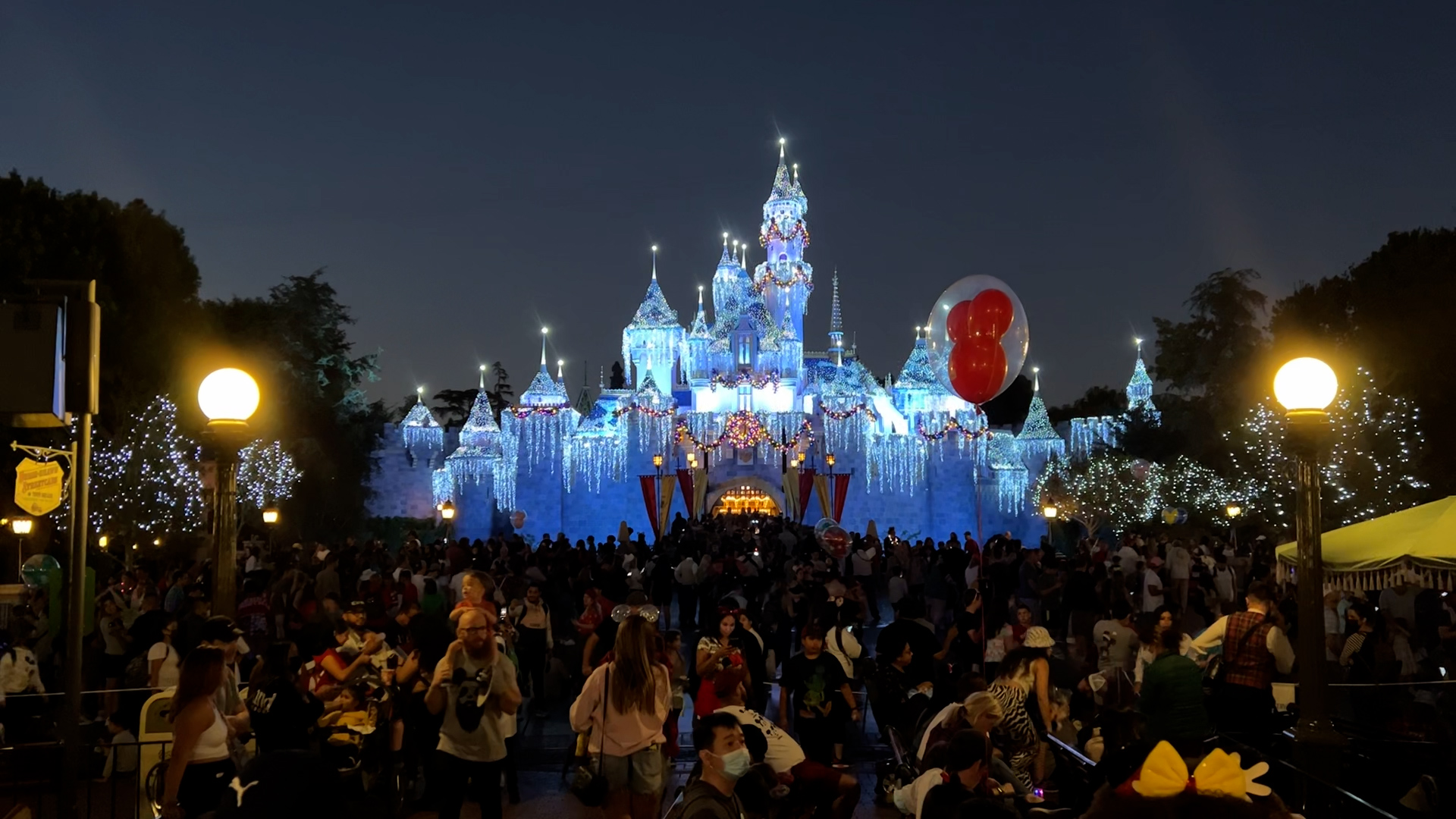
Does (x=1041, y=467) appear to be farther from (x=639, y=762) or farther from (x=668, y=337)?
(x=639, y=762)

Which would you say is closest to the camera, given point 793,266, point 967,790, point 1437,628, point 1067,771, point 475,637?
point 967,790

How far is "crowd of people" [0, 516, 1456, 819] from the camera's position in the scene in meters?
5.53

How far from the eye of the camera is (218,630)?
620cm

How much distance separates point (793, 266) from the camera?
47.7m

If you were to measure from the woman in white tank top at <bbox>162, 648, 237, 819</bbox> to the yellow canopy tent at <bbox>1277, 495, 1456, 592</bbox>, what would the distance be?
23.6 ft

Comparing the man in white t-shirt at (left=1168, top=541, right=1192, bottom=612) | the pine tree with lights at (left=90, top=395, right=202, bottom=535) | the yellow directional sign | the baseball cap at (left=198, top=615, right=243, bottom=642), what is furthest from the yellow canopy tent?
the pine tree with lights at (left=90, top=395, right=202, bottom=535)

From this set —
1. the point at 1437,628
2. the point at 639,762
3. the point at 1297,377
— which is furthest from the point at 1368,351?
the point at 639,762

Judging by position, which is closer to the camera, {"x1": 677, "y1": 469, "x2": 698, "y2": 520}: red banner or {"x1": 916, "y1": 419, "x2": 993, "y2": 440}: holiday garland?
{"x1": 677, "y1": 469, "x2": 698, "y2": 520}: red banner

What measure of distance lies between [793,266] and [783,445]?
458 inches

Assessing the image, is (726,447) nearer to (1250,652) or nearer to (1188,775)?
(1250,652)

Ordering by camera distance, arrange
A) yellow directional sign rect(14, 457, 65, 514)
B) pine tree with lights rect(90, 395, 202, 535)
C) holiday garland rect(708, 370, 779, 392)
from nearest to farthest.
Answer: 1. yellow directional sign rect(14, 457, 65, 514)
2. pine tree with lights rect(90, 395, 202, 535)
3. holiday garland rect(708, 370, 779, 392)

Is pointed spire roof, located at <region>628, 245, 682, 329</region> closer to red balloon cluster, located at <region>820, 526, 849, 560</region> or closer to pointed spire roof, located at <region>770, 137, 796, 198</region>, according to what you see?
pointed spire roof, located at <region>770, 137, 796, 198</region>

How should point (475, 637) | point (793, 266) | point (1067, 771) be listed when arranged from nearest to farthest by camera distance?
1. point (475, 637)
2. point (1067, 771)
3. point (793, 266)

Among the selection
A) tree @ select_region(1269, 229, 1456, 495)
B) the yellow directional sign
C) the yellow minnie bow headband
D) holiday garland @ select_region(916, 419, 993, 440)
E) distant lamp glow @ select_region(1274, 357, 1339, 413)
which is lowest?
the yellow minnie bow headband
